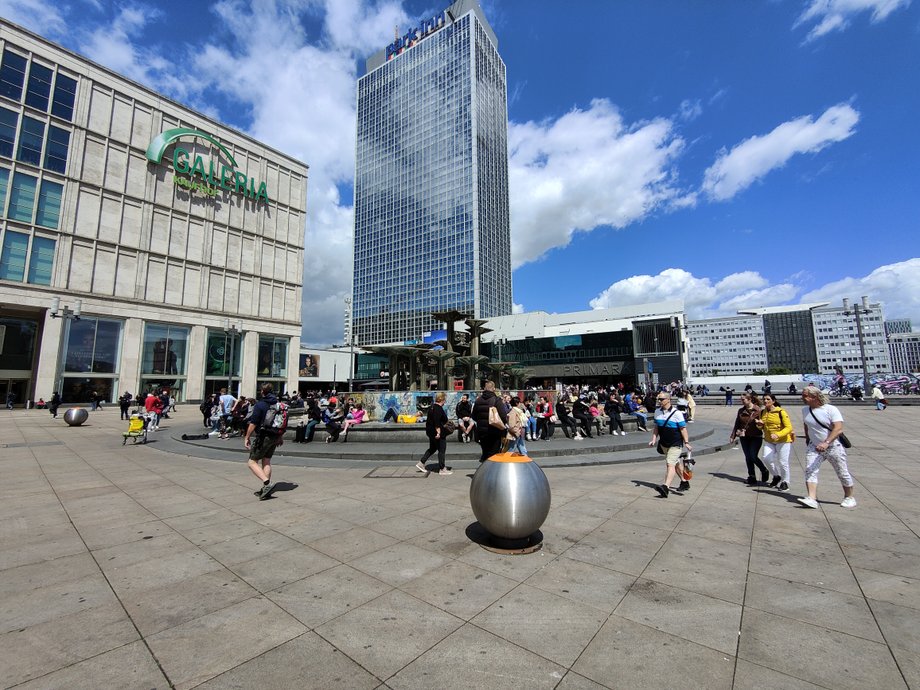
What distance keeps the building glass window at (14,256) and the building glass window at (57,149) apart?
6.73m

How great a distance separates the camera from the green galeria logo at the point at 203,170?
4109cm

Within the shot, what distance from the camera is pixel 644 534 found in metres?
5.10

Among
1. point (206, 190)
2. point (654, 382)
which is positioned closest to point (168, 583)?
point (654, 382)

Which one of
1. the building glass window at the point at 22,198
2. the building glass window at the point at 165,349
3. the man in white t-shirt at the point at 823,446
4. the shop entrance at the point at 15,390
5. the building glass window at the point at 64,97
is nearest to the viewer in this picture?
the man in white t-shirt at the point at 823,446

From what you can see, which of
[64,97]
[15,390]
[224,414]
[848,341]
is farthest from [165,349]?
[848,341]

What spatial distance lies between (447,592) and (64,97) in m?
53.5

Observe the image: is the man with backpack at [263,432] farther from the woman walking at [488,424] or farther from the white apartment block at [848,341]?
the white apartment block at [848,341]

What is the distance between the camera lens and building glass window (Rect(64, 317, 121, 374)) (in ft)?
113

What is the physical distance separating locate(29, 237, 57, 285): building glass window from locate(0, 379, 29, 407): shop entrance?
8.58 metres

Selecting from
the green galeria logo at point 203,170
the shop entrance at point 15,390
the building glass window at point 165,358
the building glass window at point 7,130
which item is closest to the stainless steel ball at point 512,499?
the building glass window at point 165,358

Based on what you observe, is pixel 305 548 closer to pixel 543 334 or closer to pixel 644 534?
pixel 644 534

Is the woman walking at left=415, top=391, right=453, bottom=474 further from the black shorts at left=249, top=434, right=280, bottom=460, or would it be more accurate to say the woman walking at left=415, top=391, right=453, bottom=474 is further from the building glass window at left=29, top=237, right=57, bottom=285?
the building glass window at left=29, top=237, right=57, bottom=285

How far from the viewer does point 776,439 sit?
23.3 feet

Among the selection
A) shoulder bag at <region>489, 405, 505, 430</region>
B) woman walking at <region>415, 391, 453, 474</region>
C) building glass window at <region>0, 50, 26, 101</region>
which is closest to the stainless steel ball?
shoulder bag at <region>489, 405, 505, 430</region>
